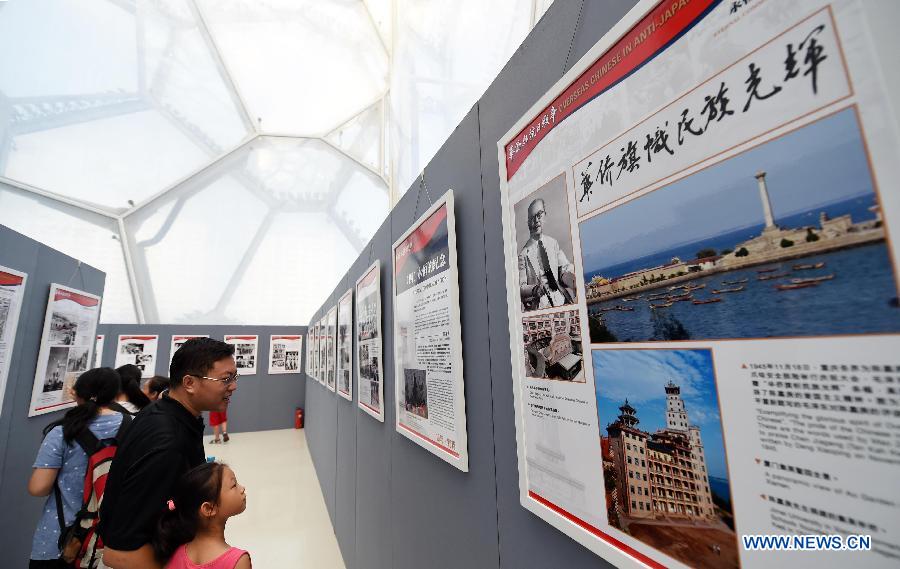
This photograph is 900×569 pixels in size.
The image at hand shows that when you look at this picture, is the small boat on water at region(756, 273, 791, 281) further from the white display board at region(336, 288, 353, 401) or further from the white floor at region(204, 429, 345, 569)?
the white floor at region(204, 429, 345, 569)

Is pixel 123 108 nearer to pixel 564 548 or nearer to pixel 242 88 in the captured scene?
pixel 242 88

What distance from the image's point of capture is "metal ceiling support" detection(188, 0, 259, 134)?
24.8ft

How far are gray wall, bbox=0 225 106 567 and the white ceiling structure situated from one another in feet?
12.8

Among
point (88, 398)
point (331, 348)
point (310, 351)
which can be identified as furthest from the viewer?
point (310, 351)

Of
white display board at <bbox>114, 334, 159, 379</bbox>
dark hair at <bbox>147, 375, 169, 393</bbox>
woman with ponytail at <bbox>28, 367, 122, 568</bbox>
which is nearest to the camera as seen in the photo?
woman with ponytail at <bbox>28, 367, 122, 568</bbox>

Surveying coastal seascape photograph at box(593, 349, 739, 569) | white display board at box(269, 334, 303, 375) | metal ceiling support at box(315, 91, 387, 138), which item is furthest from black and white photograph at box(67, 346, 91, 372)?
metal ceiling support at box(315, 91, 387, 138)

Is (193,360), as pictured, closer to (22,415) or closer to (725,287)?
(725,287)

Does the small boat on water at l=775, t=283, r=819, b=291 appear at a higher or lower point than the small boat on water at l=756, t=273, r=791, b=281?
lower

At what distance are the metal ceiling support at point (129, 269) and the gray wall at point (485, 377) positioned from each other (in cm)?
883

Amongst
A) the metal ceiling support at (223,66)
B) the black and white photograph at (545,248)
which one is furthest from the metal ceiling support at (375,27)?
the black and white photograph at (545,248)

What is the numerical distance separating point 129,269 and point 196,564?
29.5 ft

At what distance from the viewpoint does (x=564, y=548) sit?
708 mm

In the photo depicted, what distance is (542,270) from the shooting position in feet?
2.50

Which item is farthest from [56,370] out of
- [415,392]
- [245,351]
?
[245,351]
